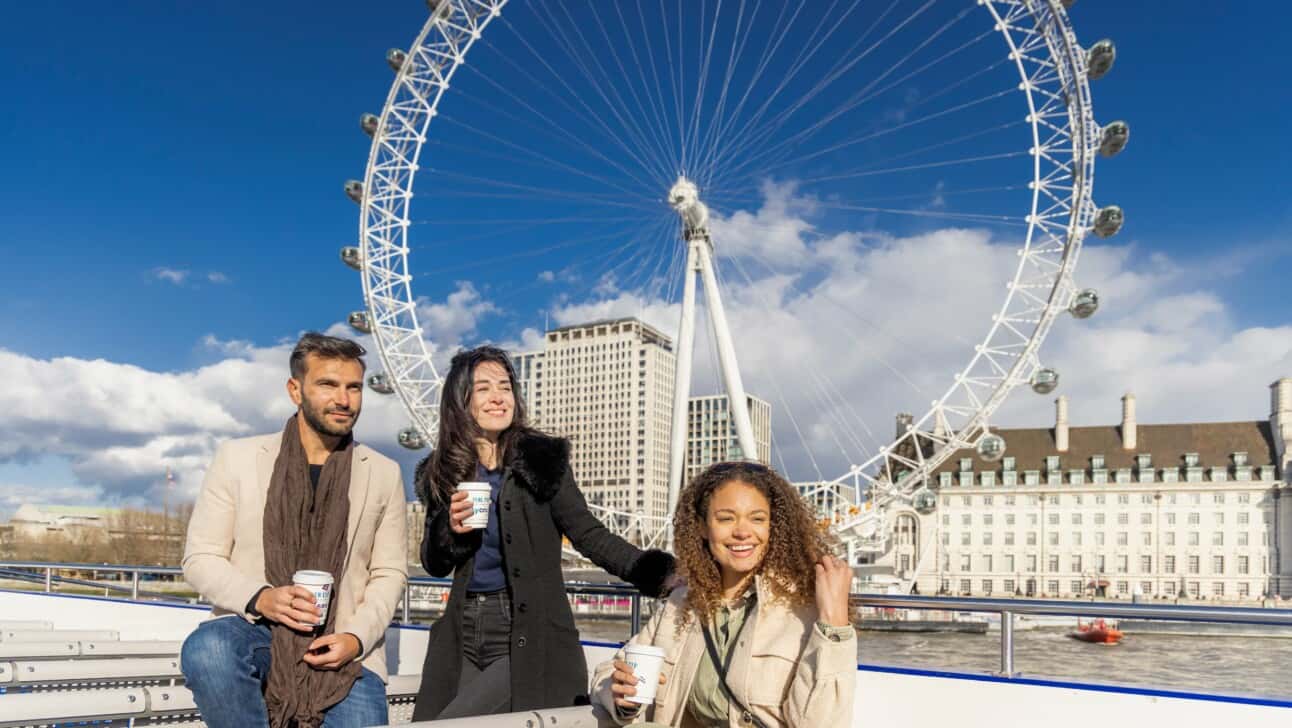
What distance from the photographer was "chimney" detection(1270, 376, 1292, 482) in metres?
70.1

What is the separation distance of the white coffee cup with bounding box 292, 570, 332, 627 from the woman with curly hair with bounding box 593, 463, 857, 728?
30.4 inches

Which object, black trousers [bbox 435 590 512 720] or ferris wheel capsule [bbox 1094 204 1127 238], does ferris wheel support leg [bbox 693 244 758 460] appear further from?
black trousers [bbox 435 590 512 720]

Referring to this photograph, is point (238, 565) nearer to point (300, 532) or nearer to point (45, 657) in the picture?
point (300, 532)

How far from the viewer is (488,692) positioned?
331 centimetres

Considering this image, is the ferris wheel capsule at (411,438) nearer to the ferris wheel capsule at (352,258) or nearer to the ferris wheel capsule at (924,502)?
the ferris wheel capsule at (352,258)

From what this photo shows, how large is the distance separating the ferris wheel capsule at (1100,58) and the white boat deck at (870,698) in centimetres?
1717

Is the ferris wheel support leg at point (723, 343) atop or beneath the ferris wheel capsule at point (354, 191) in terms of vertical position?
beneath

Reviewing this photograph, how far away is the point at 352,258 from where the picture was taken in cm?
2294

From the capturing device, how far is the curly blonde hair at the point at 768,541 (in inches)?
118

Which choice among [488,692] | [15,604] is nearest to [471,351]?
[488,692]

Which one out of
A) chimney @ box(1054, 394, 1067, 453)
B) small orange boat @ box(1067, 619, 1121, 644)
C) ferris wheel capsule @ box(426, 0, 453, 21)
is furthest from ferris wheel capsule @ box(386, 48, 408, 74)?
chimney @ box(1054, 394, 1067, 453)

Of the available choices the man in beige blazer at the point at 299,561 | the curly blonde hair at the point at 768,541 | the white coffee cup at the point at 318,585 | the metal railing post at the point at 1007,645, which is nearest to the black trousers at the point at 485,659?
the man in beige blazer at the point at 299,561

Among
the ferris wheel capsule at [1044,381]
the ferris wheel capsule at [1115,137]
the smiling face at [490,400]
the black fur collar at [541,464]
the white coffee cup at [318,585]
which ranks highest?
the ferris wheel capsule at [1115,137]

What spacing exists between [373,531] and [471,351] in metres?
0.67
